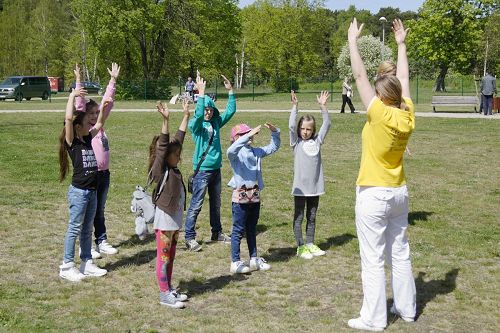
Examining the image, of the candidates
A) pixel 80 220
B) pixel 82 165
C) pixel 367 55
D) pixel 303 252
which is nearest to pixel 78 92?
pixel 82 165

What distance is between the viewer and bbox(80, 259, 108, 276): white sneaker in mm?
6729

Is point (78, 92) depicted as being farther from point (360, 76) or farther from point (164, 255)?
point (360, 76)

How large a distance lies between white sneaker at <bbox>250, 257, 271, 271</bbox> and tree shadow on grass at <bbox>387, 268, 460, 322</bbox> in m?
1.52

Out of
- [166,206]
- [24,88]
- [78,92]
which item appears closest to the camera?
[166,206]

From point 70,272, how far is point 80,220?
1.85 ft

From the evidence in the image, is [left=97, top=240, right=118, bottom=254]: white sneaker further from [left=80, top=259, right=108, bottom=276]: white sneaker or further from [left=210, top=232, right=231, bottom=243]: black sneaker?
[left=210, top=232, right=231, bottom=243]: black sneaker

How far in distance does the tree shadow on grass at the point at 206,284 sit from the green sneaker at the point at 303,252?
95 cm

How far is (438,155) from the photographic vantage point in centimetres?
1633

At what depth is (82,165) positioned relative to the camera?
6480 millimetres

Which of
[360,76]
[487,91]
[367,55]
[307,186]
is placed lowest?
[307,186]

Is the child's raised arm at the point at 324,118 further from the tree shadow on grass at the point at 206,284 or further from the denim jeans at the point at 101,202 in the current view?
the denim jeans at the point at 101,202

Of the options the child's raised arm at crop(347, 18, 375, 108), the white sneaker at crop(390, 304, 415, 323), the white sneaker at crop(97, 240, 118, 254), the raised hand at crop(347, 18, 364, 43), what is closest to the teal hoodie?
the white sneaker at crop(97, 240, 118, 254)

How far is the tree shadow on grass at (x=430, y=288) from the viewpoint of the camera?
19.4ft

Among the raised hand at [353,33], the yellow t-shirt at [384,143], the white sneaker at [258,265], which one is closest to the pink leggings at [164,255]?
the white sneaker at [258,265]
